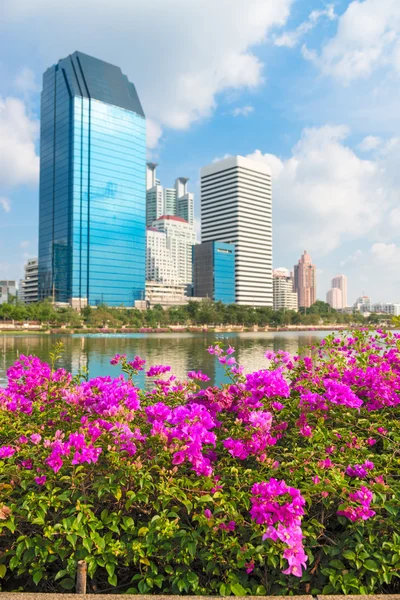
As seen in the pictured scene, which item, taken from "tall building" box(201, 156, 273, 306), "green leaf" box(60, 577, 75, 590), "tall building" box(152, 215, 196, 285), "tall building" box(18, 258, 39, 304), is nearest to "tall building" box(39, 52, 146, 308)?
"tall building" box(18, 258, 39, 304)

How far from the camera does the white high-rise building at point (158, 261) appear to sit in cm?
13025

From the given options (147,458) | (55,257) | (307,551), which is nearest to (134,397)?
(147,458)

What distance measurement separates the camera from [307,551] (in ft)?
6.94

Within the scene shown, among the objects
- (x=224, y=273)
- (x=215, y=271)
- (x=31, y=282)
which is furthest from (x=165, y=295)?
(x=31, y=282)

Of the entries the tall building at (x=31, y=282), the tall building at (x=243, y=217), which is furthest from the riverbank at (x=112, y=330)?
the tall building at (x=31, y=282)

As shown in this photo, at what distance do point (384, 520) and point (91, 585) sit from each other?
151 cm

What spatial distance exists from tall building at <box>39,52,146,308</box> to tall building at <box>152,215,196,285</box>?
52.3 meters

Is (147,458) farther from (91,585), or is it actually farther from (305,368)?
(305,368)

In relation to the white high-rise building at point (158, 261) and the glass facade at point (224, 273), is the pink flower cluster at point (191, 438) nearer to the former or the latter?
the glass facade at point (224, 273)

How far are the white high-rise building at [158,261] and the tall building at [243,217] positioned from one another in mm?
13997

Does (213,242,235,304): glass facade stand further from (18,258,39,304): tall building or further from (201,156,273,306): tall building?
(18,258,39,304): tall building

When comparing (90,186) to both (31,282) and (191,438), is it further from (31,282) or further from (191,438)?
(191,438)

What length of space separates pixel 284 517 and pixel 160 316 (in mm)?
80668

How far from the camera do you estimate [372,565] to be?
→ 6.72 feet
